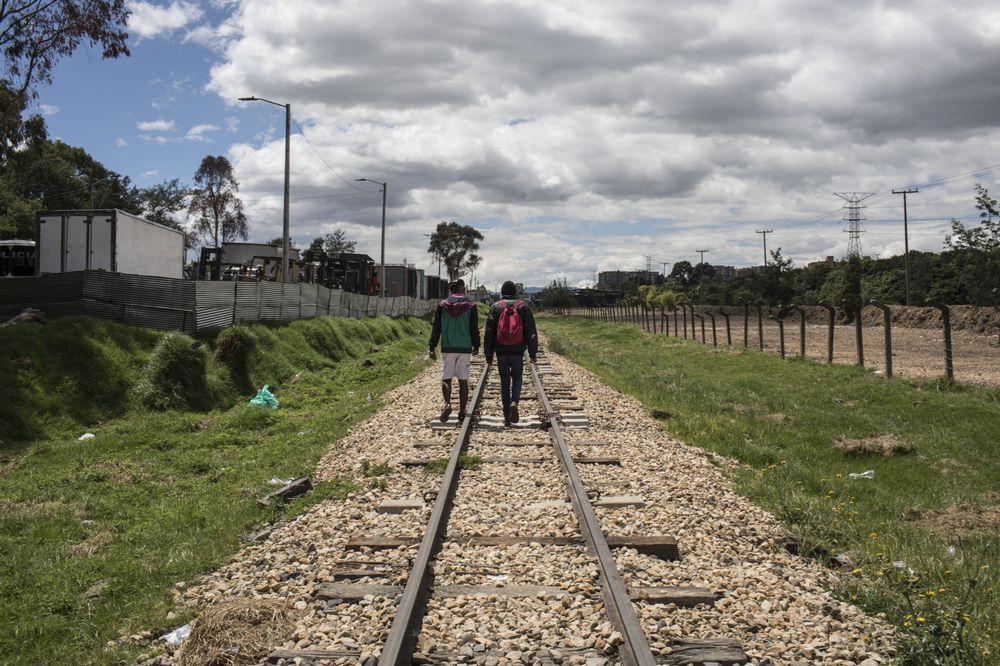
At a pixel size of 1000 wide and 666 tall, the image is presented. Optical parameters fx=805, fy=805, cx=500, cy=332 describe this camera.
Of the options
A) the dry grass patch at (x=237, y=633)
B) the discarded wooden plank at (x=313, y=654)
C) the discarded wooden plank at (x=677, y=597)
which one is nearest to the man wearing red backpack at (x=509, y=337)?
the discarded wooden plank at (x=677, y=597)

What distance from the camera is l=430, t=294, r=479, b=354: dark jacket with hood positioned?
11.3 meters

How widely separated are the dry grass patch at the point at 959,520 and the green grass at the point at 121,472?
18.7 feet

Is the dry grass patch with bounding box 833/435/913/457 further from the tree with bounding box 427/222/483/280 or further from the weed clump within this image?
the tree with bounding box 427/222/483/280

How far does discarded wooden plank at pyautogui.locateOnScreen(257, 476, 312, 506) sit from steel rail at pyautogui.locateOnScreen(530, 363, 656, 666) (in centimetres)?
257

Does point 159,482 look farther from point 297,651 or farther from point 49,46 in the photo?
point 49,46

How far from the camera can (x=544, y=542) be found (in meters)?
5.89

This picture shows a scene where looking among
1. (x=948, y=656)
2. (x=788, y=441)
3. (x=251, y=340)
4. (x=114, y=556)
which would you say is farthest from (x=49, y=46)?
(x=948, y=656)

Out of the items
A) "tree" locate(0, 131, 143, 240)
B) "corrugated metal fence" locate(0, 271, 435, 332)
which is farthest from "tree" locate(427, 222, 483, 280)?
"corrugated metal fence" locate(0, 271, 435, 332)

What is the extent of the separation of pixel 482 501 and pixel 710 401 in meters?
9.32

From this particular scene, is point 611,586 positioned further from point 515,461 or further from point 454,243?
point 454,243

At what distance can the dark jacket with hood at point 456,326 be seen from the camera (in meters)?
11.3

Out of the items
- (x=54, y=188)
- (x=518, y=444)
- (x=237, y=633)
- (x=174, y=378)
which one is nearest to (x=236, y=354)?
(x=174, y=378)

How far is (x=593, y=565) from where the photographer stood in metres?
5.34

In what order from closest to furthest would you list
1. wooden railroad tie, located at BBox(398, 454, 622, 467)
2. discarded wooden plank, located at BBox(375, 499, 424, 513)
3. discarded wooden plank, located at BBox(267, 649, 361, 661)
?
discarded wooden plank, located at BBox(267, 649, 361, 661)
discarded wooden plank, located at BBox(375, 499, 424, 513)
wooden railroad tie, located at BBox(398, 454, 622, 467)
